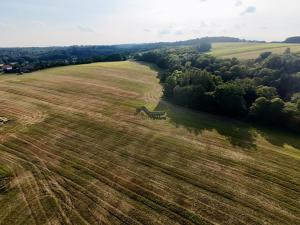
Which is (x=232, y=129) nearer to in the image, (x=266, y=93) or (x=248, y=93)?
(x=266, y=93)

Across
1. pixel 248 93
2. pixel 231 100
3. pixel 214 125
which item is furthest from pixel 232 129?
pixel 248 93

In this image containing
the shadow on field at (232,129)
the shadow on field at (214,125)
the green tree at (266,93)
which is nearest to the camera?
the shadow on field at (232,129)

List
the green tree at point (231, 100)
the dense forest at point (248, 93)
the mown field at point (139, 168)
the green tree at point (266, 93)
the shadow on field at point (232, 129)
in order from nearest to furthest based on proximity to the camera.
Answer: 1. the mown field at point (139, 168)
2. the shadow on field at point (232, 129)
3. the dense forest at point (248, 93)
4. the green tree at point (231, 100)
5. the green tree at point (266, 93)

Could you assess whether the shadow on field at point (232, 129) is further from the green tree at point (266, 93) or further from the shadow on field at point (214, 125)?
the green tree at point (266, 93)

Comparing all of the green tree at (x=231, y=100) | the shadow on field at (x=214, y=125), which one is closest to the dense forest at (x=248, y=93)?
the green tree at (x=231, y=100)

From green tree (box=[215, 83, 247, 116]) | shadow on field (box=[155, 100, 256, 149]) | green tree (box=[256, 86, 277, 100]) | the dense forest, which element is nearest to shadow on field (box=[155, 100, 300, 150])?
shadow on field (box=[155, 100, 256, 149])

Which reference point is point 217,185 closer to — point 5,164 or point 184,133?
point 184,133

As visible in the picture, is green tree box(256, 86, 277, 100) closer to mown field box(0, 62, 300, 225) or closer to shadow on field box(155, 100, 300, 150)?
shadow on field box(155, 100, 300, 150)

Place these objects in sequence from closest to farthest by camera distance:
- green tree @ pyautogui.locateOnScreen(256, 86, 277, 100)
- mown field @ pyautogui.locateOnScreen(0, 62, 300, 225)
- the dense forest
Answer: mown field @ pyautogui.locateOnScreen(0, 62, 300, 225) → the dense forest → green tree @ pyautogui.locateOnScreen(256, 86, 277, 100)
